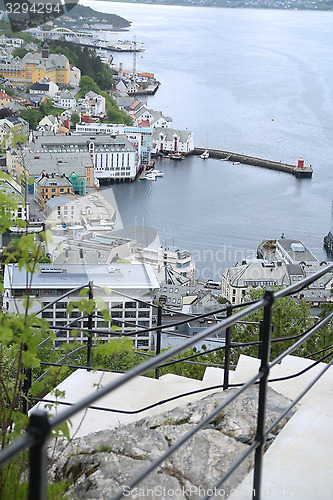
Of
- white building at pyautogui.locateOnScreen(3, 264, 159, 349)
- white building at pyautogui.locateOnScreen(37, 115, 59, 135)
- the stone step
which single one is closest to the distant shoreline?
white building at pyautogui.locateOnScreen(37, 115, 59, 135)

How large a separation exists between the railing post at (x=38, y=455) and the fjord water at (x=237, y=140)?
36.5 feet

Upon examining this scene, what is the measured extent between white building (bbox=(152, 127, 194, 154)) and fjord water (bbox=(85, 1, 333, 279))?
0.58 meters

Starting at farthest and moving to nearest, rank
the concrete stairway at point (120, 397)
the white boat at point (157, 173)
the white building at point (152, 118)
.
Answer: the white building at point (152, 118) → the white boat at point (157, 173) → the concrete stairway at point (120, 397)

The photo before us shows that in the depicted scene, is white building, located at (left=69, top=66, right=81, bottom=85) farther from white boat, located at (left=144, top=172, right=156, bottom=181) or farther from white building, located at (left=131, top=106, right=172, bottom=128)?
white boat, located at (left=144, top=172, right=156, bottom=181)

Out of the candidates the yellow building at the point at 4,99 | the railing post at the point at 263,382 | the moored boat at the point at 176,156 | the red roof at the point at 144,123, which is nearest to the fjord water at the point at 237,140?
the moored boat at the point at 176,156

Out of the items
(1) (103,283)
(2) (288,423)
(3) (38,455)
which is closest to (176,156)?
(1) (103,283)

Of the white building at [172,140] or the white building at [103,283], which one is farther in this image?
the white building at [172,140]

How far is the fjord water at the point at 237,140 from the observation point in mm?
13656

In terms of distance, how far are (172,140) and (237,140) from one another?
2013 mm

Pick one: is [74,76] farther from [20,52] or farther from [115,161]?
[115,161]

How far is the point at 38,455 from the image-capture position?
400mm

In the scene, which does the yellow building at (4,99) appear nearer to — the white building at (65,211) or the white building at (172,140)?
the white building at (172,140)

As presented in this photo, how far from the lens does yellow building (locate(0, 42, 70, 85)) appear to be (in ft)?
87.6

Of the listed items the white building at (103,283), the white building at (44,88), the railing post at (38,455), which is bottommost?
the white building at (103,283)
